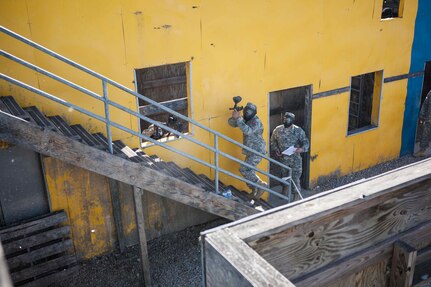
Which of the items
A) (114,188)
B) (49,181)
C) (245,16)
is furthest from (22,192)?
→ (245,16)

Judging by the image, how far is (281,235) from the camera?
1688 mm

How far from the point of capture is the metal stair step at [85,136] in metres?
5.90

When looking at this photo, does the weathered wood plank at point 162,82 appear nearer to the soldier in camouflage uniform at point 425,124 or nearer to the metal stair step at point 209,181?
the metal stair step at point 209,181

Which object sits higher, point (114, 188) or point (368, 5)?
point (368, 5)

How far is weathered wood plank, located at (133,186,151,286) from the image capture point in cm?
639

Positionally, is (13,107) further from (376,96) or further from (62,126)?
(376,96)

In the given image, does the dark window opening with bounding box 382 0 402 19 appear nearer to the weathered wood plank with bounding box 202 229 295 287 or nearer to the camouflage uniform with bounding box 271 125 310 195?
the camouflage uniform with bounding box 271 125 310 195

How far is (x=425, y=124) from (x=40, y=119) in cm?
934

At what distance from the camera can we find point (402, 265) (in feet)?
6.35

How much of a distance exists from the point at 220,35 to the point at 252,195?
3.01 meters

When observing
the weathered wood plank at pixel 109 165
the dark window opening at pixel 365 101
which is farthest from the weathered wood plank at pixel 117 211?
the dark window opening at pixel 365 101

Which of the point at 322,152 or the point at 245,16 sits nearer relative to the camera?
the point at 245,16

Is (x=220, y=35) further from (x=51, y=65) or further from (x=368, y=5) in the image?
(x=368, y=5)

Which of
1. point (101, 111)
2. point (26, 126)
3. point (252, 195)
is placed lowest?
point (252, 195)
